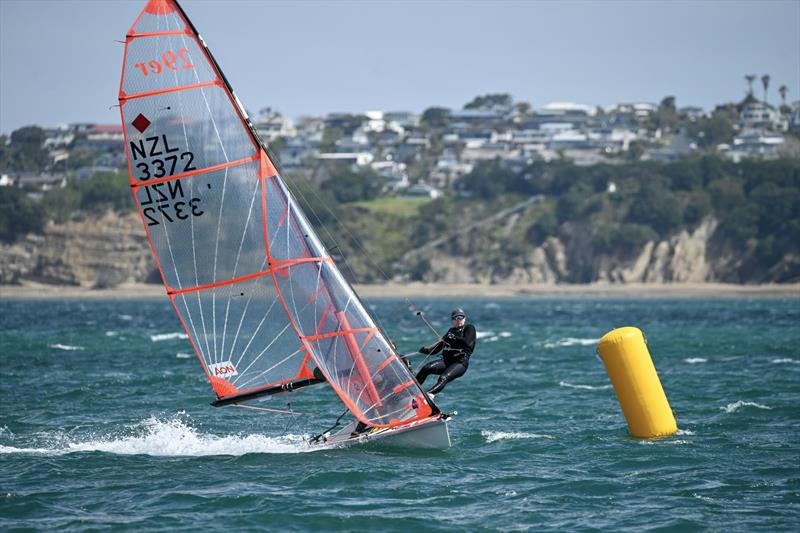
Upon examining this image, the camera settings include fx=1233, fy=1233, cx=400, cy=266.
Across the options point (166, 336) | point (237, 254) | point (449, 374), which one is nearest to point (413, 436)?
point (449, 374)

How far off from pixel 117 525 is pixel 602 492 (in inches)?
220

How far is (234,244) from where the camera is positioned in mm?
17109

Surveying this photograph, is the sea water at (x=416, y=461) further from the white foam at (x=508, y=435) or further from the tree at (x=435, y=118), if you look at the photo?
the tree at (x=435, y=118)

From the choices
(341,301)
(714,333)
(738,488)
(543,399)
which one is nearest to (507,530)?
(738,488)

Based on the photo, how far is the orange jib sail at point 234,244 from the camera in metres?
16.6

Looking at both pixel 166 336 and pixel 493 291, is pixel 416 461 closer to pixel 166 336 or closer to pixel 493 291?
pixel 166 336

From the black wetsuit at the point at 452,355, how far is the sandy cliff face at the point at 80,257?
97.6 meters

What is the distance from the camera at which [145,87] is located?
54.2 feet

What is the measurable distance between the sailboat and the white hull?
0.06 feet

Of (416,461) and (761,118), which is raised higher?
(761,118)

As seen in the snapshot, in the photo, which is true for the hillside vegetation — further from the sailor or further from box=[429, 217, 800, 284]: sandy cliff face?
the sailor

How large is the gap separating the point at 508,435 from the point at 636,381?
2457 millimetres

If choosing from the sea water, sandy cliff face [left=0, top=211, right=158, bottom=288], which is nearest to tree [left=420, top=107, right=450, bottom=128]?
sandy cliff face [left=0, top=211, right=158, bottom=288]

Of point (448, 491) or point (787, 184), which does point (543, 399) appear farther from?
point (787, 184)
